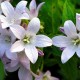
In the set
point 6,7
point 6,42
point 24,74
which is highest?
point 6,7

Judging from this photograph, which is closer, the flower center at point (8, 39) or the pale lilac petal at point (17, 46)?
the pale lilac petal at point (17, 46)

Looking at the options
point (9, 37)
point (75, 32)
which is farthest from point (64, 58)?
point (9, 37)

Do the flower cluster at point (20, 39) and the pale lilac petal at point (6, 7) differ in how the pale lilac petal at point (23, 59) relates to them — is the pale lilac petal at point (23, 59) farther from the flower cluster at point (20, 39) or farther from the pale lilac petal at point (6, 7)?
the pale lilac petal at point (6, 7)

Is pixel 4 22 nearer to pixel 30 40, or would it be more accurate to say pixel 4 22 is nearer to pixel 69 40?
pixel 30 40

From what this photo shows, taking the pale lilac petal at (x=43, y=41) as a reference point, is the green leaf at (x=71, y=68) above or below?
below

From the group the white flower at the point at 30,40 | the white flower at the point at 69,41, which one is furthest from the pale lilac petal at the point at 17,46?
the white flower at the point at 69,41

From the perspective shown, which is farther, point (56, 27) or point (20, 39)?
point (56, 27)

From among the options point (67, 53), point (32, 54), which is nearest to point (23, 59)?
point (32, 54)
